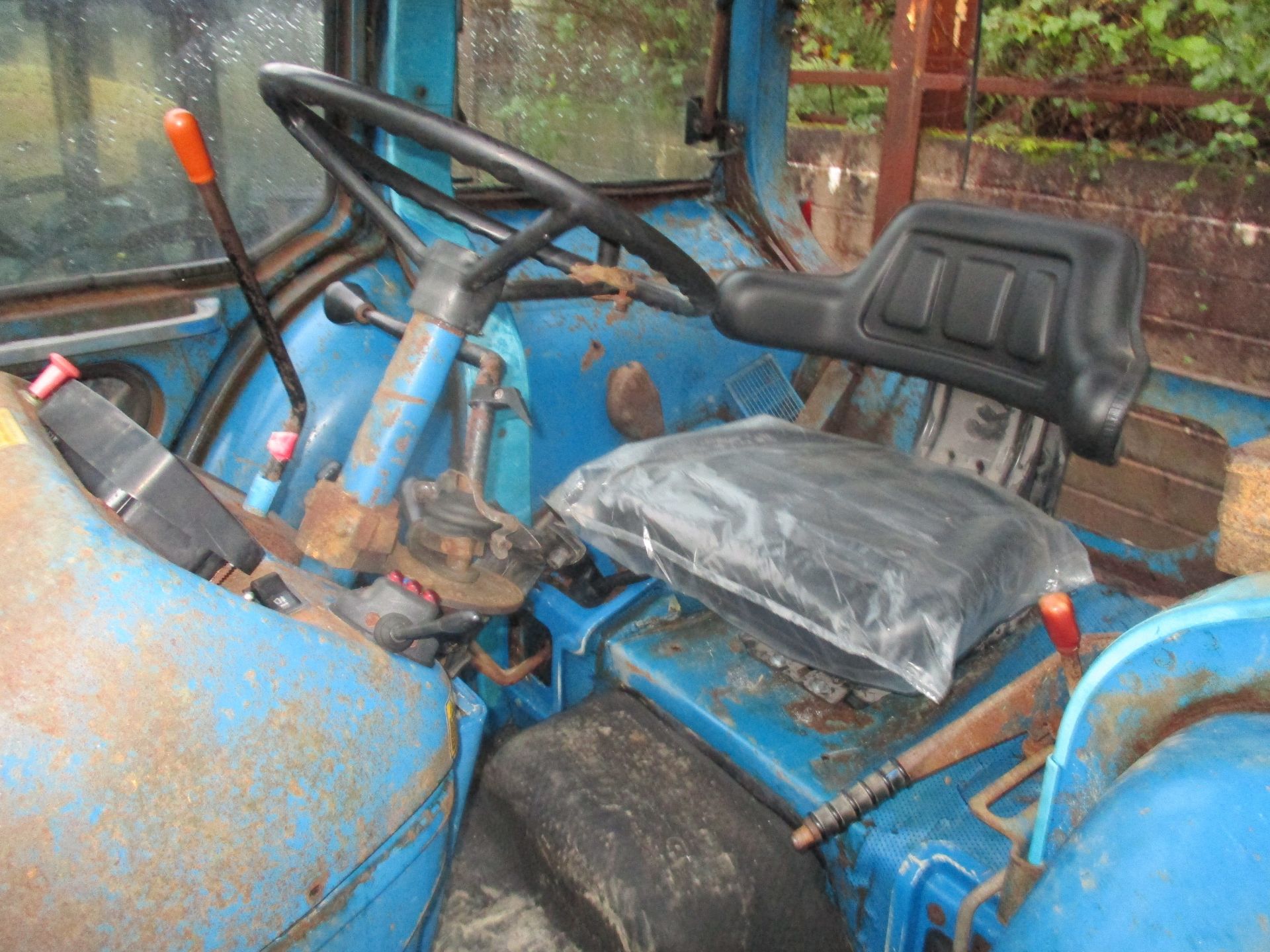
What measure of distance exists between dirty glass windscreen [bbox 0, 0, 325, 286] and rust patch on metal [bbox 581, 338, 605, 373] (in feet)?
1.67

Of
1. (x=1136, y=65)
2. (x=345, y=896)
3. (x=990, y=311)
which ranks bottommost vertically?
(x=345, y=896)

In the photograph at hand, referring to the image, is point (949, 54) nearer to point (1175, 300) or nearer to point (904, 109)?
point (904, 109)

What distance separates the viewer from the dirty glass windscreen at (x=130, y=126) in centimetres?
114

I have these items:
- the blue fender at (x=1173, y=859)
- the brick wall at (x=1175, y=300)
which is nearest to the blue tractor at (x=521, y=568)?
the blue fender at (x=1173, y=859)

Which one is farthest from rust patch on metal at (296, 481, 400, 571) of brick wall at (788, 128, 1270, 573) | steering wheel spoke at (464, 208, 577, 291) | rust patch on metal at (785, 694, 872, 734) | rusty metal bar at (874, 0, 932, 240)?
rusty metal bar at (874, 0, 932, 240)

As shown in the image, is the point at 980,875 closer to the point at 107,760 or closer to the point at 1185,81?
the point at 107,760

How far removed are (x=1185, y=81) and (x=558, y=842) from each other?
11.1 feet

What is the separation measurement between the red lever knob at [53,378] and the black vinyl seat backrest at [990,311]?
0.99 m

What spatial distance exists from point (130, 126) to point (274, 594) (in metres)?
0.74

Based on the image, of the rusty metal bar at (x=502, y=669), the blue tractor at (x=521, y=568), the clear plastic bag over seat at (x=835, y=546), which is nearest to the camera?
the blue tractor at (x=521, y=568)

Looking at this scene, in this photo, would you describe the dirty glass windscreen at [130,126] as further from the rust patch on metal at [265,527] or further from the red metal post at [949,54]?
the red metal post at [949,54]

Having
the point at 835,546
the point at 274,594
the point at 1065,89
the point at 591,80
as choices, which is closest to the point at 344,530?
the point at 274,594

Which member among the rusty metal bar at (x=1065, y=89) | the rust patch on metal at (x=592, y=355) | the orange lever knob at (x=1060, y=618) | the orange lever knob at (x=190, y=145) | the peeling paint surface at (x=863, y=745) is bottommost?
the peeling paint surface at (x=863, y=745)

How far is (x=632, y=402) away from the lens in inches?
65.5
